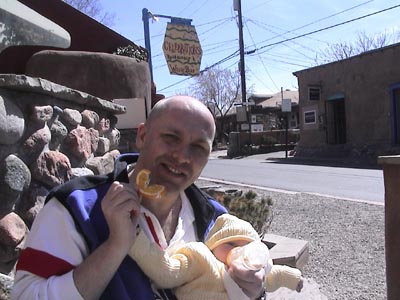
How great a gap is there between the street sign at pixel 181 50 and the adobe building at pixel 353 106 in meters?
9.35

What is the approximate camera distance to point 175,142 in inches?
63.0

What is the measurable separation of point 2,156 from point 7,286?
66 cm

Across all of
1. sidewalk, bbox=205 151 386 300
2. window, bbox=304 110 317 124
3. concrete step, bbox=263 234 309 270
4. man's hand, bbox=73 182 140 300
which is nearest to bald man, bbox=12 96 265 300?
man's hand, bbox=73 182 140 300

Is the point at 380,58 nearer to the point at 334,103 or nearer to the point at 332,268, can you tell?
Result: the point at 334,103

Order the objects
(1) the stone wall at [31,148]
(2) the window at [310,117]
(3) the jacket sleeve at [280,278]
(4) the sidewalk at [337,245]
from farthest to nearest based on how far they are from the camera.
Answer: (2) the window at [310,117] < (4) the sidewalk at [337,245] < (1) the stone wall at [31,148] < (3) the jacket sleeve at [280,278]

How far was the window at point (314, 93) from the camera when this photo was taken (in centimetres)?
2312

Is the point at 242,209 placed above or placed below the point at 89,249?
below

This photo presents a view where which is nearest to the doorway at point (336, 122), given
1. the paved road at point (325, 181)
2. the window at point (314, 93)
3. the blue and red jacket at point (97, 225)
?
the window at point (314, 93)

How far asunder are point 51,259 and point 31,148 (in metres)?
1.38

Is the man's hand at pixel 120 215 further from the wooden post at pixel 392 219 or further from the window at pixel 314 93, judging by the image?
the window at pixel 314 93

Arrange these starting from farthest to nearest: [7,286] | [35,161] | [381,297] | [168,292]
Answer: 1. [381,297]
2. [35,161]
3. [7,286]
4. [168,292]

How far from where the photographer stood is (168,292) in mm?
1511

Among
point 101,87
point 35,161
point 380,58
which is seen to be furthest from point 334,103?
point 35,161

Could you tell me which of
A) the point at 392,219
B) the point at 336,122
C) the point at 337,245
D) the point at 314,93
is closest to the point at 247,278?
the point at 392,219
